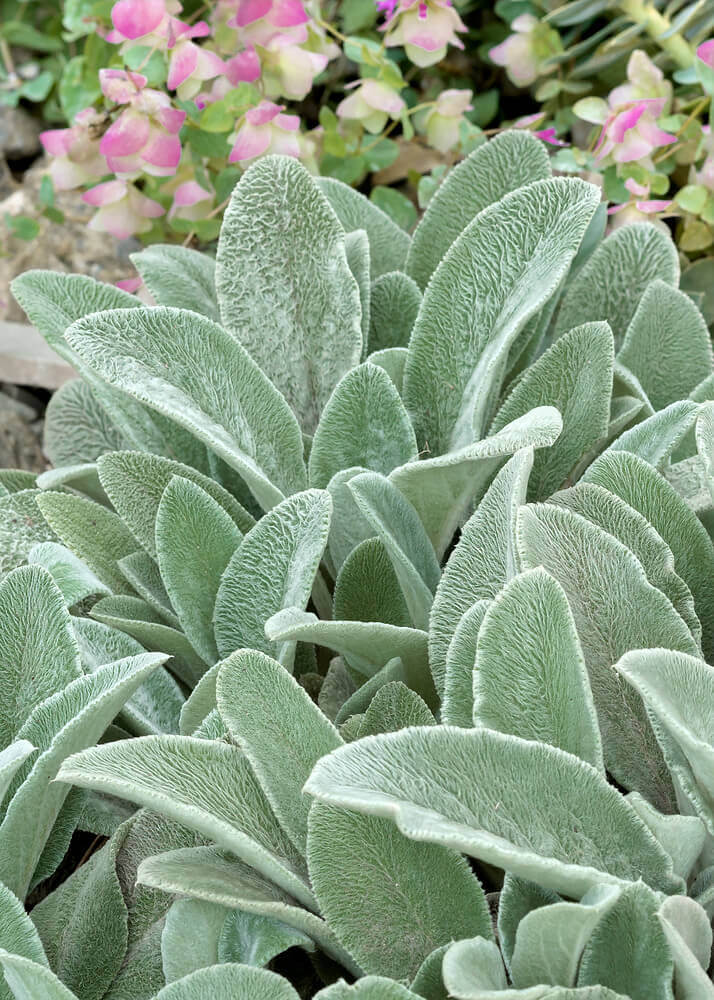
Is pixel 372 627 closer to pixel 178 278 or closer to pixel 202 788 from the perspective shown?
pixel 202 788

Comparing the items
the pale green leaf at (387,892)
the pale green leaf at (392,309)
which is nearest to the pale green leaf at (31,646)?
the pale green leaf at (387,892)

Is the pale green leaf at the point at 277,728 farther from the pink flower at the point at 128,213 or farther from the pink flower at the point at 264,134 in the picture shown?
the pink flower at the point at 128,213

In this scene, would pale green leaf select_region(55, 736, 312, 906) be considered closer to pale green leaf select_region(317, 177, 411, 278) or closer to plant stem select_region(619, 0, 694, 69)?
pale green leaf select_region(317, 177, 411, 278)

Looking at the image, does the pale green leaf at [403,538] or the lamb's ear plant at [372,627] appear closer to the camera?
the lamb's ear plant at [372,627]

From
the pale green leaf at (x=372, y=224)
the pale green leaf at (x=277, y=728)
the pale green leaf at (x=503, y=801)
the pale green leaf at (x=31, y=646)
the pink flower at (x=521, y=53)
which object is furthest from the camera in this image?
the pink flower at (x=521, y=53)

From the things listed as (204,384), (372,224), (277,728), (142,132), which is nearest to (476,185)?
(372,224)

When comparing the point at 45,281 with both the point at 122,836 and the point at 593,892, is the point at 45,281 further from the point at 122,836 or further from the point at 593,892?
the point at 593,892
